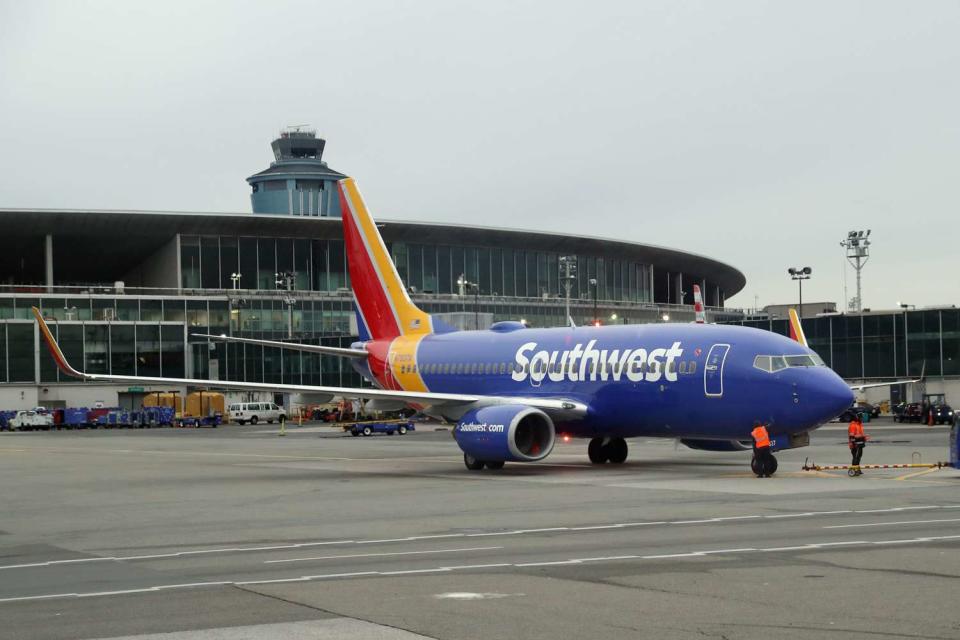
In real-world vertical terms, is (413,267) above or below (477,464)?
above

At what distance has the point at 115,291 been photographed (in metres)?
116

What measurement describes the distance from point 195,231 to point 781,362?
9490 centimetres

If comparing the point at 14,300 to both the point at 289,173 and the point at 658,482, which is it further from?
the point at 658,482

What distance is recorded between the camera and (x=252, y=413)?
97188 mm

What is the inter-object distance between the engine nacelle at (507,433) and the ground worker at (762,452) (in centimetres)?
595

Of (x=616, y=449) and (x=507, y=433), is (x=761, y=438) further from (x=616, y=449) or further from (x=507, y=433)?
(x=616, y=449)

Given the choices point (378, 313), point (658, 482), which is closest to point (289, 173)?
point (378, 313)

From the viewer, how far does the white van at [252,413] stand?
97.1m

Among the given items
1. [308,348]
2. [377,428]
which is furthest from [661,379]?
[377,428]

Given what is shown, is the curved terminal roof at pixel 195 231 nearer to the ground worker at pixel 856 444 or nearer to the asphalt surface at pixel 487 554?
the asphalt surface at pixel 487 554

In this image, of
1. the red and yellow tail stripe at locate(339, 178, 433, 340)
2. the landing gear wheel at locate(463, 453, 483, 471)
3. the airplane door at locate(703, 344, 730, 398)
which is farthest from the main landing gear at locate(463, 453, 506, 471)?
the red and yellow tail stripe at locate(339, 178, 433, 340)

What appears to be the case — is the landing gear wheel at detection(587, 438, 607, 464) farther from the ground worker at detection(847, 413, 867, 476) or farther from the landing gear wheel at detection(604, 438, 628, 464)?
the ground worker at detection(847, 413, 867, 476)

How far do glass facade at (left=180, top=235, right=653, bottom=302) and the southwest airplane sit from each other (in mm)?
76305

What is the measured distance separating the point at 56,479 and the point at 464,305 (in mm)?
85547
